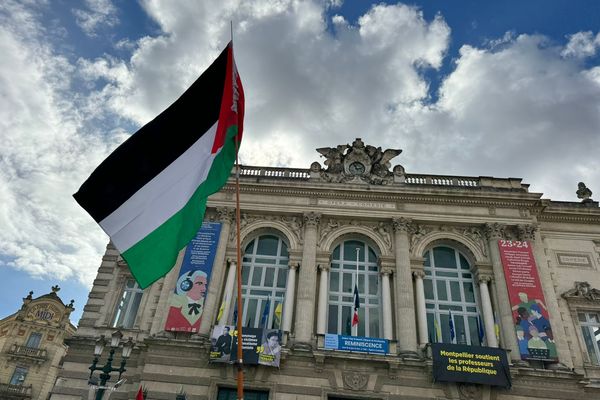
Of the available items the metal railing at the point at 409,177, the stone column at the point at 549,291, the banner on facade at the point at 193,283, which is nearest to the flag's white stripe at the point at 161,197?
the banner on facade at the point at 193,283

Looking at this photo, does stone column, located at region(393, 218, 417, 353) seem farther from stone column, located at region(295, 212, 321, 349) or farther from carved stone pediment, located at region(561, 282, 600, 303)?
carved stone pediment, located at region(561, 282, 600, 303)

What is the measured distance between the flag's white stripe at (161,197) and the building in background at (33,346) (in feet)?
159

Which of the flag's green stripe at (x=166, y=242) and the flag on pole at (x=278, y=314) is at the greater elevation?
the flag on pole at (x=278, y=314)

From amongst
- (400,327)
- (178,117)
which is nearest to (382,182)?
(400,327)

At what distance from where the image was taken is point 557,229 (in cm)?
2456

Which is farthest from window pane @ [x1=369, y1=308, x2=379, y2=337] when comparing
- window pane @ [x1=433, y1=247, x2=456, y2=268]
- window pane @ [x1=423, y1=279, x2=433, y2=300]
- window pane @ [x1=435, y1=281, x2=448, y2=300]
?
window pane @ [x1=433, y1=247, x2=456, y2=268]

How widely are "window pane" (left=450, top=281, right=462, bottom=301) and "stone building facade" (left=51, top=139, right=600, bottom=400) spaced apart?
0.18 feet

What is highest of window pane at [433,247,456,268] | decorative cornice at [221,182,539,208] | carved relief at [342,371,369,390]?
decorative cornice at [221,182,539,208]

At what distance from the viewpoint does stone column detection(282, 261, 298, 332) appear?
21047mm

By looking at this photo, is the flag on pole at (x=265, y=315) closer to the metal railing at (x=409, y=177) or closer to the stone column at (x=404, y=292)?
the stone column at (x=404, y=292)

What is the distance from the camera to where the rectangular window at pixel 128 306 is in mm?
22391

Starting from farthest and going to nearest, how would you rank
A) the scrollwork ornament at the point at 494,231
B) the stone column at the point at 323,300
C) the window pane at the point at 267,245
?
the window pane at the point at 267,245, the scrollwork ornament at the point at 494,231, the stone column at the point at 323,300

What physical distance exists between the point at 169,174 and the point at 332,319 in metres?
14.1

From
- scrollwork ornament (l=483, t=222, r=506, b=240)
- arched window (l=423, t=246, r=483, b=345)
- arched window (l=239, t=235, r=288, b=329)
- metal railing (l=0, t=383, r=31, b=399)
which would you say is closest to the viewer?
arched window (l=423, t=246, r=483, b=345)
